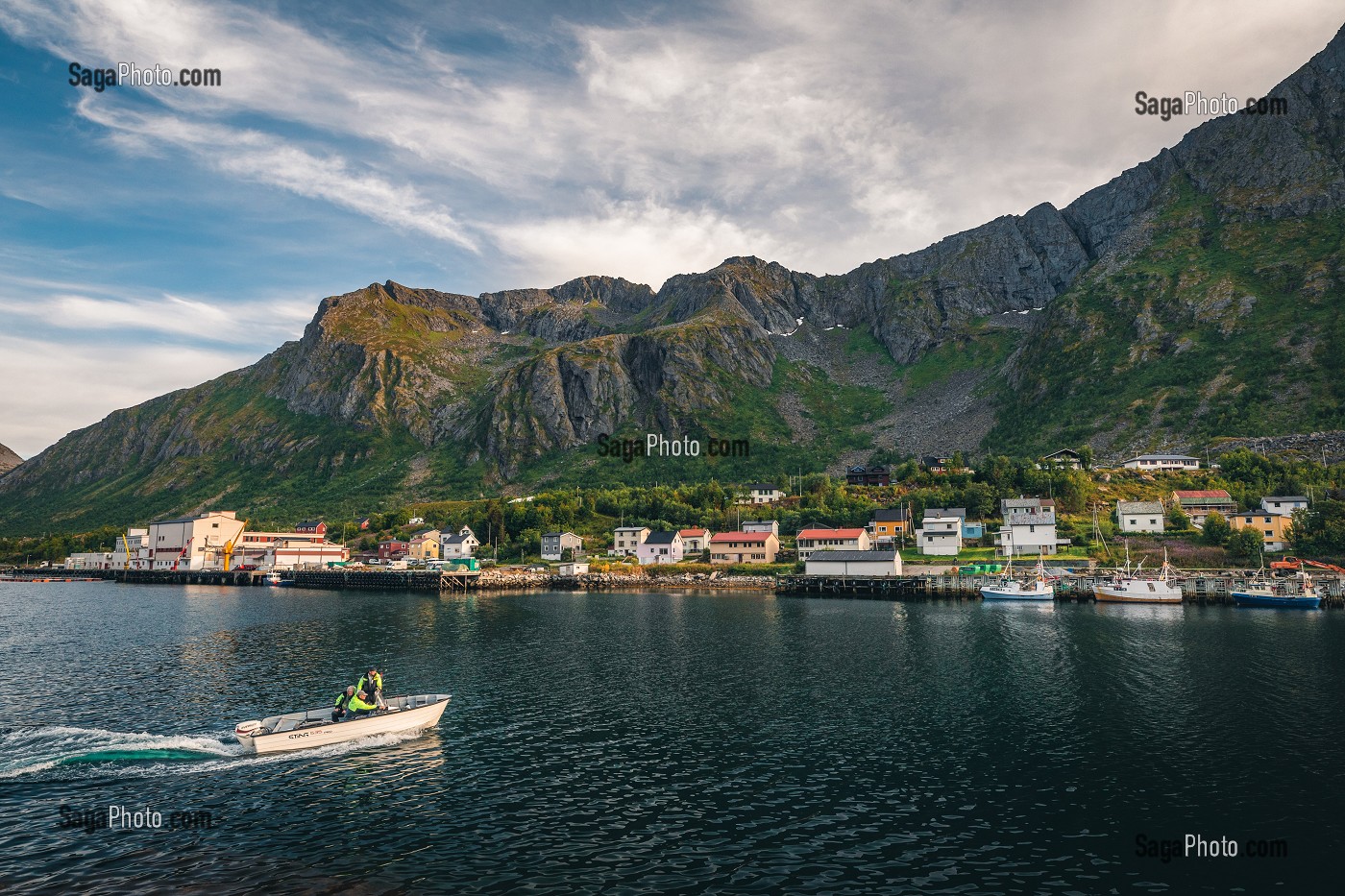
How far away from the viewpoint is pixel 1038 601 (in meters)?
100

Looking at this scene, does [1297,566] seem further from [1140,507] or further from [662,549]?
[662,549]

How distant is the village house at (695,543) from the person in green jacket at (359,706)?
119 meters

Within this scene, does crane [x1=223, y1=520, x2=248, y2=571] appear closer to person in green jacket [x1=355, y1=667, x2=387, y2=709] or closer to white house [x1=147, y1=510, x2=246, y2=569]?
white house [x1=147, y1=510, x2=246, y2=569]

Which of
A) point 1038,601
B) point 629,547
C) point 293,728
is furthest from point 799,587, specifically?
point 293,728

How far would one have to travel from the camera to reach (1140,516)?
131 m

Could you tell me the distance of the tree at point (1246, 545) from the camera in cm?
11412

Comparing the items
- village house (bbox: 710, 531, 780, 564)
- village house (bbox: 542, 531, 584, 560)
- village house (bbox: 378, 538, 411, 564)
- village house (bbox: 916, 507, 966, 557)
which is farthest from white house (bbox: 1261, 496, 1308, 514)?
village house (bbox: 378, 538, 411, 564)

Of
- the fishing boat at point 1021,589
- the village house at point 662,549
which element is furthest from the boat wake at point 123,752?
the village house at point 662,549

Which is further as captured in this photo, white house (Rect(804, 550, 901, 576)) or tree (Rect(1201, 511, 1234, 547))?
white house (Rect(804, 550, 901, 576))

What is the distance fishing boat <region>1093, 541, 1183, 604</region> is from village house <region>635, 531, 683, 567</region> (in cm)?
7861

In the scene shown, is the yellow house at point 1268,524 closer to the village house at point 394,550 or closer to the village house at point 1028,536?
the village house at point 1028,536

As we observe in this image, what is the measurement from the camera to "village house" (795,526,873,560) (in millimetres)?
138875

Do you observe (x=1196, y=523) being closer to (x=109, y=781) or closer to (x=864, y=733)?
(x=864, y=733)

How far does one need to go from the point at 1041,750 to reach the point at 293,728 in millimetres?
36953
